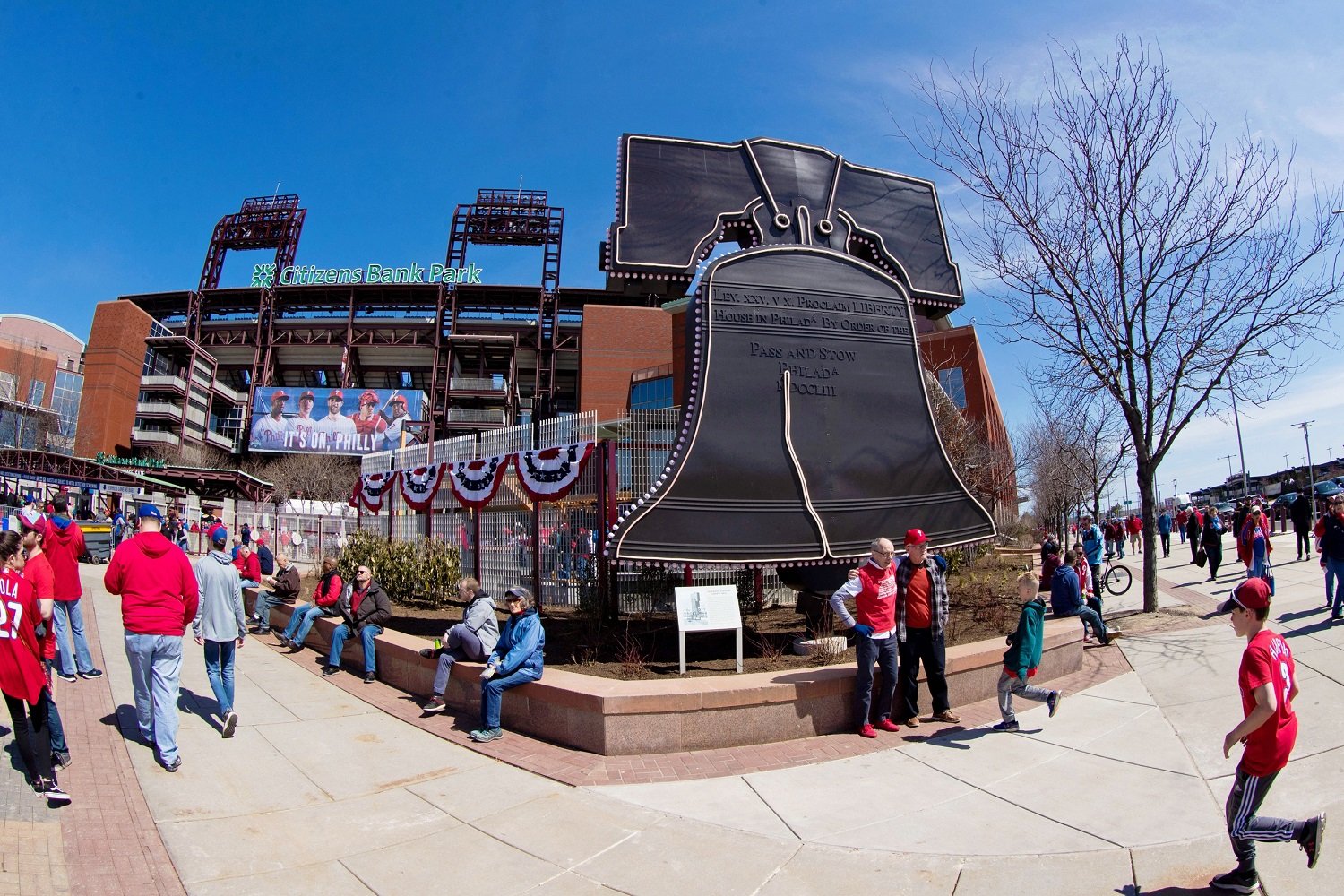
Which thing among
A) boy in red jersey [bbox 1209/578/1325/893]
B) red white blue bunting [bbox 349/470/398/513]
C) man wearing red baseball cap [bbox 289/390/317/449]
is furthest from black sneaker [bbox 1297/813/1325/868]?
man wearing red baseball cap [bbox 289/390/317/449]

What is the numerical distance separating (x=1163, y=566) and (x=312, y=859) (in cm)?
2160

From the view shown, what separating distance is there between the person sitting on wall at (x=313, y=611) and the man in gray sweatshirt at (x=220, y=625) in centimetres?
307

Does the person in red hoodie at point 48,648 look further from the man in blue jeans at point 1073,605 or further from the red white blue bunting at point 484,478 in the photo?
the man in blue jeans at point 1073,605

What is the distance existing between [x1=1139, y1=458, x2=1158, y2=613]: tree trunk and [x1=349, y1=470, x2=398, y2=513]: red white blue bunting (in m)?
14.0

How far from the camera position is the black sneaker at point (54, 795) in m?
4.40

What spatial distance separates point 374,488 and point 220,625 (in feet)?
35.4

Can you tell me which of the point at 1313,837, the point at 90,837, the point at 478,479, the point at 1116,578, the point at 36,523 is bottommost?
the point at 90,837

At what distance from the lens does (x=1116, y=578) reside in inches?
583

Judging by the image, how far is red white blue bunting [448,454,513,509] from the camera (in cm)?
1266

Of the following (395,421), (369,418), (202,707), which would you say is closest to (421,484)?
(202,707)

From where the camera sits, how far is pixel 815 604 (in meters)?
8.98

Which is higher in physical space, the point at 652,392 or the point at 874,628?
the point at 652,392

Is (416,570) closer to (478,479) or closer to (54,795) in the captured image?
(478,479)

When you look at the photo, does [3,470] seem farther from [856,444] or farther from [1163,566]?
[1163,566]
